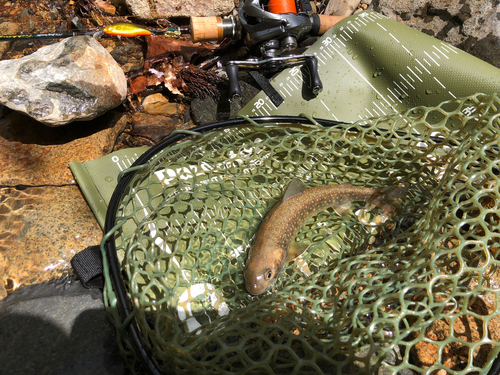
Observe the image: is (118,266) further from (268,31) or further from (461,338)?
(268,31)

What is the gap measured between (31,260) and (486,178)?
11.2 feet

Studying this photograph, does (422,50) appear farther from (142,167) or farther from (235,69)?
(142,167)

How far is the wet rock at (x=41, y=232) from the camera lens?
243 cm

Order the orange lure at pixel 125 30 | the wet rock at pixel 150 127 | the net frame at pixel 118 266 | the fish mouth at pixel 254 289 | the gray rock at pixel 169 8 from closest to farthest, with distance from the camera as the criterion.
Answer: the net frame at pixel 118 266
the fish mouth at pixel 254 289
the wet rock at pixel 150 127
the orange lure at pixel 125 30
the gray rock at pixel 169 8

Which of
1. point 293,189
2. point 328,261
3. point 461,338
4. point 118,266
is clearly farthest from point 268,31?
point 461,338

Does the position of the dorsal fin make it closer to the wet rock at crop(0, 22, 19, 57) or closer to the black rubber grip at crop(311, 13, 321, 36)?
the black rubber grip at crop(311, 13, 321, 36)

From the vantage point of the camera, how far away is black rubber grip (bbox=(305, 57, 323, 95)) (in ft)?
10.8

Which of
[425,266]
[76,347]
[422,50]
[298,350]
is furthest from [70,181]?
[422,50]

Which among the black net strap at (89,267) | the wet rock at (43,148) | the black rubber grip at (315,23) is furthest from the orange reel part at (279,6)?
the black net strap at (89,267)

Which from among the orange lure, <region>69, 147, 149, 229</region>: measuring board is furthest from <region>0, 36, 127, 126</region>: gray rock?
the orange lure

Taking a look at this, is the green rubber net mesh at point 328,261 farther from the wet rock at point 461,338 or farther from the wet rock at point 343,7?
the wet rock at point 343,7

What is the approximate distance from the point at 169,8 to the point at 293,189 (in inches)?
158

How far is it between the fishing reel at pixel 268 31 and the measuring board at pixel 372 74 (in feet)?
0.61

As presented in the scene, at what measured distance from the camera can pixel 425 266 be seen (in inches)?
74.2
